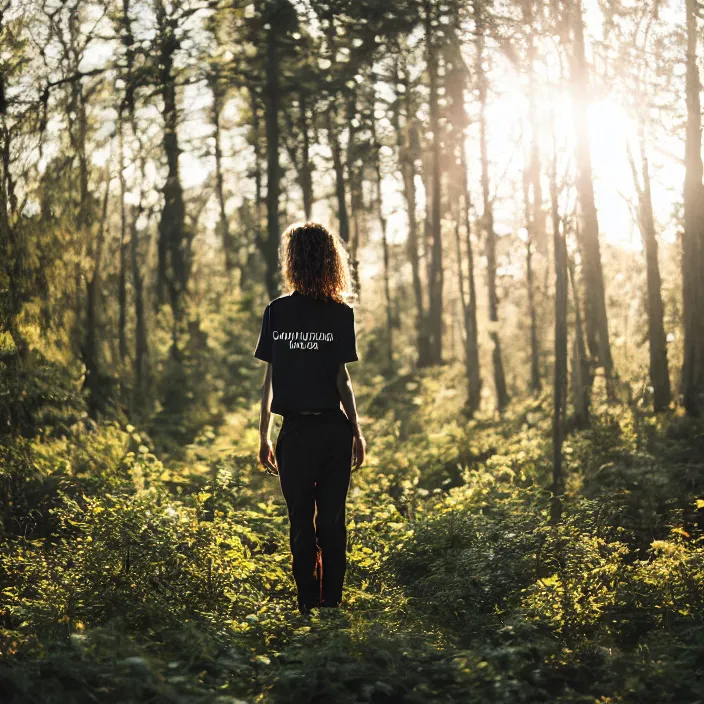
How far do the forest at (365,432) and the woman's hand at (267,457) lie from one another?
0.67m

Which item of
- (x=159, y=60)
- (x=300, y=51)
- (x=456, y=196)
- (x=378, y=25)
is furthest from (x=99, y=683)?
(x=456, y=196)

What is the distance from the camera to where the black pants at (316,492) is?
195 inches

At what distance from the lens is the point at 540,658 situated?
4059 millimetres

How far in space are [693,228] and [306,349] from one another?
31.3 ft

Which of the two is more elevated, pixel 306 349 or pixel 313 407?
pixel 306 349

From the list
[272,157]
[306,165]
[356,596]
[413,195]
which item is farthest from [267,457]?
[413,195]

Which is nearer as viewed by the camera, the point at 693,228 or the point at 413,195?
the point at 693,228

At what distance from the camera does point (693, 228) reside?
12.7m

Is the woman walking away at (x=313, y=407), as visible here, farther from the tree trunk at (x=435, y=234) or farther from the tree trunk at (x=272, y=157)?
the tree trunk at (x=435, y=234)

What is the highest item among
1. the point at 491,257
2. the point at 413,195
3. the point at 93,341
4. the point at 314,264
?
the point at 413,195

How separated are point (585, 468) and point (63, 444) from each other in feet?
20.2

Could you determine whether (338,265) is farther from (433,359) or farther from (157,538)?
(433,359)

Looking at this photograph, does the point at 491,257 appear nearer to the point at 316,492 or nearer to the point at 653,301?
the point at 653,301

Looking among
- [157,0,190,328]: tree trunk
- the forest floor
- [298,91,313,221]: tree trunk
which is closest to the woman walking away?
the forest floor
